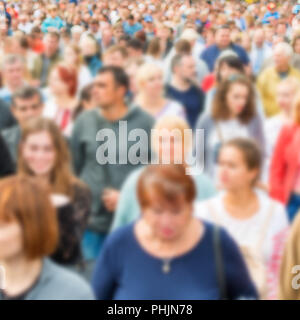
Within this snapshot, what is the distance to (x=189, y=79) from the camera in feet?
12.2

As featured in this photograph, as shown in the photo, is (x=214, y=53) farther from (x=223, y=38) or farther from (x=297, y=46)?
(x=297, y=46)

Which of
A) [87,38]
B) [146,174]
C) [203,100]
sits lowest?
[146,174]

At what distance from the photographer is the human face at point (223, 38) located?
5.00m

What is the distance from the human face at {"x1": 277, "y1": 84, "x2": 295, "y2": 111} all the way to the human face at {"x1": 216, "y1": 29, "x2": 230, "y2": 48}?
1.86 meters

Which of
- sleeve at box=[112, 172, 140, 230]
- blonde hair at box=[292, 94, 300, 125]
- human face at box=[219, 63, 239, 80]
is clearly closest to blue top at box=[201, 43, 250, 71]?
human face at box=[219, 63, 239, 80]

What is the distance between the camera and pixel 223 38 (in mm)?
5008

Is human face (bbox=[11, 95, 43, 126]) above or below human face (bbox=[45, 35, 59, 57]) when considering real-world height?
below

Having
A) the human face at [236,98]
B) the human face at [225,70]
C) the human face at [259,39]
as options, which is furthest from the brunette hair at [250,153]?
the human face at [259,39]

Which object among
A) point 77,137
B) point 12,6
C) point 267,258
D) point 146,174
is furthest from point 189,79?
point 12,6

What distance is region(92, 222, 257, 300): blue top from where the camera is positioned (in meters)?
1.59

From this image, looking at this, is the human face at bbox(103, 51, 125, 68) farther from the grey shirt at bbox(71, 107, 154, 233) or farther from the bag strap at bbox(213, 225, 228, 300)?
the bag strap at bbox(213, 225, 228, 300)

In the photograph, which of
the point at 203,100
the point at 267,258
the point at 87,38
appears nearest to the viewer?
the point at 267,258
